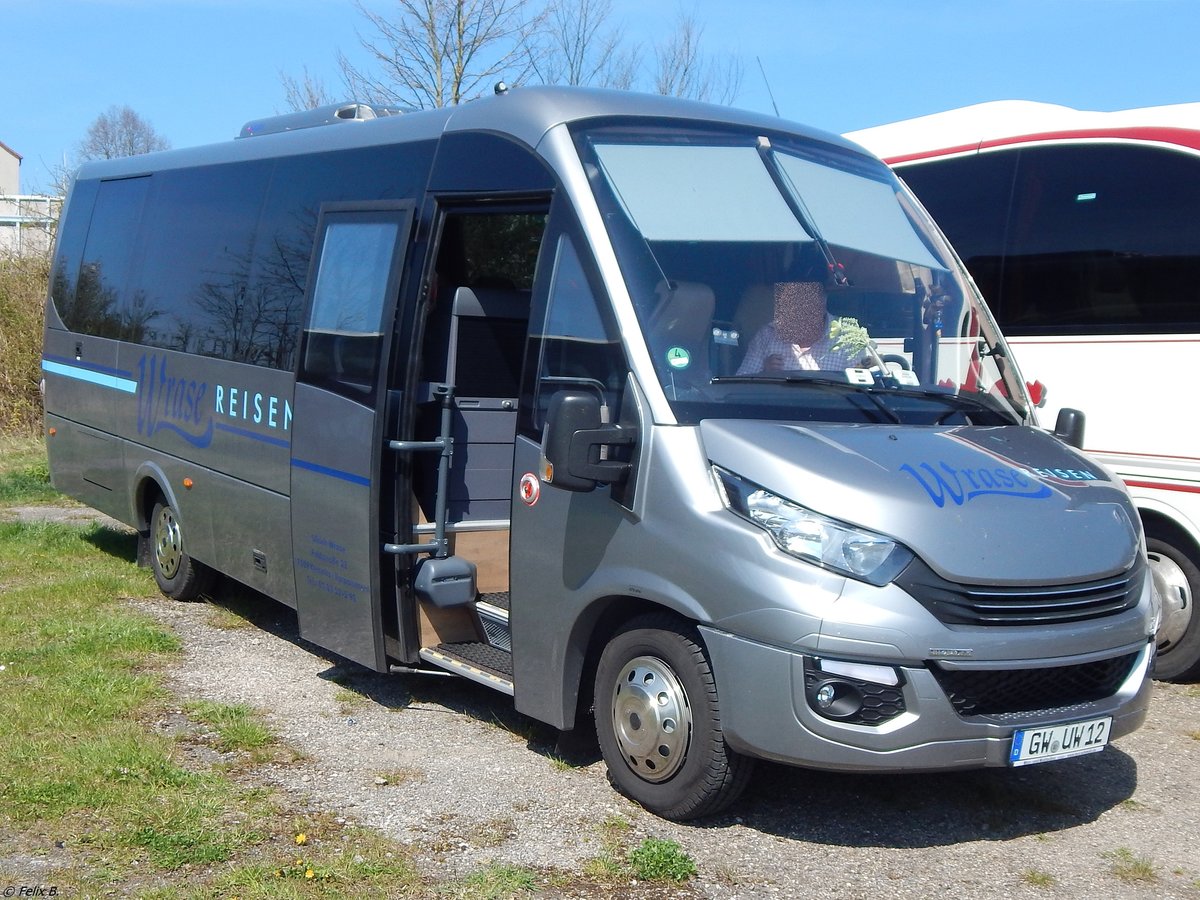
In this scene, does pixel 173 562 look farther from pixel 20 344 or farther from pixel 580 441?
pixel 20 344

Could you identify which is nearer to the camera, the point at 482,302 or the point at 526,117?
the point at 526,117

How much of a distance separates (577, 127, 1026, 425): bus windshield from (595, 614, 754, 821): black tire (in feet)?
2.85

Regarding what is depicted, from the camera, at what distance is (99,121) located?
230 ft

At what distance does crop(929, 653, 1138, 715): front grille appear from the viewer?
446cm

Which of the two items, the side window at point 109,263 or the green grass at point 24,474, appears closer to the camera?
the side window at point 109,263

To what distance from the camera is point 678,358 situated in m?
4.93

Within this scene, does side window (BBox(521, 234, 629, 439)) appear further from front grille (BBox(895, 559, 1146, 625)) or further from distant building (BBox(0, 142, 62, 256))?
distant building (BBox(0, 142, 62, 256))

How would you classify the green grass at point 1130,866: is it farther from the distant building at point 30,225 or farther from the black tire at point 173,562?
the distant building at point 30,225

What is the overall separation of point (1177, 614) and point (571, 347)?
3974 millimetres

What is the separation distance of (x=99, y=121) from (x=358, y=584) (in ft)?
233

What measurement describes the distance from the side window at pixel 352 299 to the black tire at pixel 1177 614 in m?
4.27

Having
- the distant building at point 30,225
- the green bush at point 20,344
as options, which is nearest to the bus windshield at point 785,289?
the green bush at point 20,344

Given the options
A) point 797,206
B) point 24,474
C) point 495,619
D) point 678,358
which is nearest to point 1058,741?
point 678,358

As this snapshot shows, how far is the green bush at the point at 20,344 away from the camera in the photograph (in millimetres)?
17922
